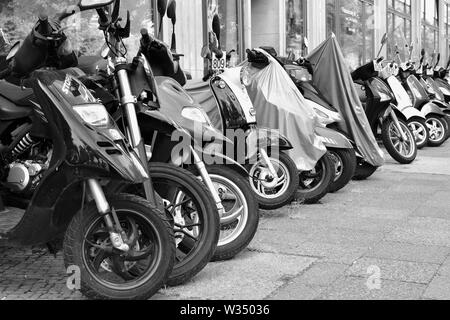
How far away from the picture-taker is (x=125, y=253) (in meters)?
2.90

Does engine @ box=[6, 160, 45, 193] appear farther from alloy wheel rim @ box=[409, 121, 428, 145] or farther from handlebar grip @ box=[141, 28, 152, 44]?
alloy wheel rim @ box=[409, 121, 428, 145]

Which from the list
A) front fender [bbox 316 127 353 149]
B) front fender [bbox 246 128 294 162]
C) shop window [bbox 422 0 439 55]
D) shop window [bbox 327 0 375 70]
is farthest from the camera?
shop window [bbox 422 0 439 55]

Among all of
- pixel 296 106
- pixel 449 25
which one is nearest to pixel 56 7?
pixel 296 106

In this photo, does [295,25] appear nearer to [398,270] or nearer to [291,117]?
[291,117]

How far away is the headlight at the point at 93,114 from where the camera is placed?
297 centimetres

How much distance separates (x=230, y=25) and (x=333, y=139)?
5.08 meters

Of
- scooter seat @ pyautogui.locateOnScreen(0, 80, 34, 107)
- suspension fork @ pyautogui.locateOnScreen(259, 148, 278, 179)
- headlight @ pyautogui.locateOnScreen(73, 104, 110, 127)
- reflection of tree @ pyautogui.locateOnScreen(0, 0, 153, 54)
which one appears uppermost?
reflection of tree @ pyautogui.locateOnScreen(0, 0, 153, 54)

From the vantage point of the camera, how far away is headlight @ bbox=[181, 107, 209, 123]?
3566 millimetres

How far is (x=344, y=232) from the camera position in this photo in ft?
14.8

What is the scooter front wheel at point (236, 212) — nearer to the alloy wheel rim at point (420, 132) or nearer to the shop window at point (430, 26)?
the alloy wheel rim at point (420, 132)

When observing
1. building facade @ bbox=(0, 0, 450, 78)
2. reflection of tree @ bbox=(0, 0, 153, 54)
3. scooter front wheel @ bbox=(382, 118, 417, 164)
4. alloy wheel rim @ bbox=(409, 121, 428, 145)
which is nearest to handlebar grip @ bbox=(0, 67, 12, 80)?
building facade @ bbox=(0, 0, 450, 78)

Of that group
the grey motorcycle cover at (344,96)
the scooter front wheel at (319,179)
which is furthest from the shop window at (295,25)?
the scooter front wheel at (319,179)
